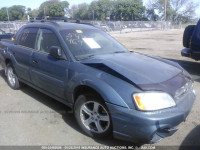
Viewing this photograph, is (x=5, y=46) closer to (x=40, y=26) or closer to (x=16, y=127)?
(x=40, y=26)

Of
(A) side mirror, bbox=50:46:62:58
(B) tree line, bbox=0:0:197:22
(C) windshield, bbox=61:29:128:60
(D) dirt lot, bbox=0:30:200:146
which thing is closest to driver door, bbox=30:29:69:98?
(A) side mirror, bbox=50:46:62:58

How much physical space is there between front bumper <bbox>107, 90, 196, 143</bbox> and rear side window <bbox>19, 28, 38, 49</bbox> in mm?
2486

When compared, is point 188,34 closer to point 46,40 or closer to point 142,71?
point 142,71

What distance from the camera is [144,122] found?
237cm

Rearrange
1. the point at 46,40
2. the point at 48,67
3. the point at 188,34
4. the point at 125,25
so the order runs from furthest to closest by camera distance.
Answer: the point at 125,25 → the point at 188,34 → the point at 46,40 → the point at 48,67

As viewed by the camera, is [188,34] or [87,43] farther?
[188,34]

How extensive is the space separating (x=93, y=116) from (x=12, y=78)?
306 cm

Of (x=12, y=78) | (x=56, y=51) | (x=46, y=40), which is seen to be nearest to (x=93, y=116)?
(x=56, y=51)

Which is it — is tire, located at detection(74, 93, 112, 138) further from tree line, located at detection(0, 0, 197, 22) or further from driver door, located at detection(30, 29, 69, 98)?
tree line, located at detection(0, 0, 197, 22)

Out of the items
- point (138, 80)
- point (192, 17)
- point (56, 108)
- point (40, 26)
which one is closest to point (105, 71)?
point (138, 80)

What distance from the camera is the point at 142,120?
2.37 m

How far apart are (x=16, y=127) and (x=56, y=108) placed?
2.91 ft

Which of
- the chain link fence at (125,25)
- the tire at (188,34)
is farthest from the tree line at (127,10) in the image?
the tire at (188,34)

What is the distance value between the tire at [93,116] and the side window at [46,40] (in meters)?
1.20
